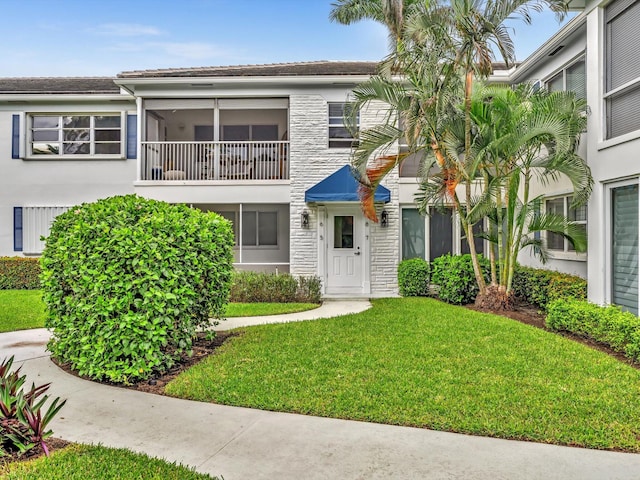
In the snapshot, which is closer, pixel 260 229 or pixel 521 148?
pixel 521 148

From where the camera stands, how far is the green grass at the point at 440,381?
15.0 feet

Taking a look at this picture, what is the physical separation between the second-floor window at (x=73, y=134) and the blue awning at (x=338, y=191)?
24.0 ft

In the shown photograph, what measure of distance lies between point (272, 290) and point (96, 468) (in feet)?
30.7

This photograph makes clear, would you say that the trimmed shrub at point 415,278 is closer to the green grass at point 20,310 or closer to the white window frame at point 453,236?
the white window frame at point 453,236

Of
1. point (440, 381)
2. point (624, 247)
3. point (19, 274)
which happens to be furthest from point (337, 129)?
point (19, 274)

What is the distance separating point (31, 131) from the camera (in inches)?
632

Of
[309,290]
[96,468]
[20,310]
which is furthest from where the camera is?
[309,290]

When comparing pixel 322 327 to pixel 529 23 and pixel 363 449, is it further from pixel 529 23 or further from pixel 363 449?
pixel 529 23

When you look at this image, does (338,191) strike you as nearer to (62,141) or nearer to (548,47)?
(548,47)

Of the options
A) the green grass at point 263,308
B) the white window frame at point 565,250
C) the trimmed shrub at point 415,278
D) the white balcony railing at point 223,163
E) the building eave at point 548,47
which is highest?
the building eave at point 548,47

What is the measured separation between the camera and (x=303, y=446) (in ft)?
13.6

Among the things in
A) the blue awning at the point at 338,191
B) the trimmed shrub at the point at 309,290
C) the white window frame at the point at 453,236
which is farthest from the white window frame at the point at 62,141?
the white window frame at the point at 453,236

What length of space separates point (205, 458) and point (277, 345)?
3653mm

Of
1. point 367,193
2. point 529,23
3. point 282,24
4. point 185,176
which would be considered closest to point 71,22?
point 282,24
